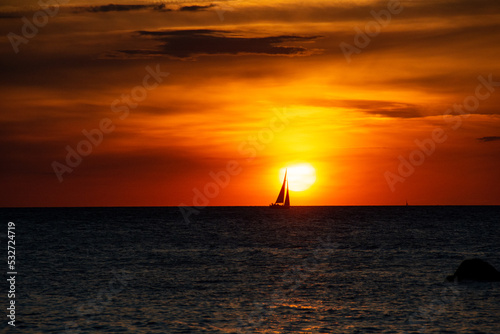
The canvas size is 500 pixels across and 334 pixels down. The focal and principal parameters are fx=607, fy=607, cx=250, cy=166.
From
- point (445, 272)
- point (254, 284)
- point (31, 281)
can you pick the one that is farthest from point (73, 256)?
point (445, 272)

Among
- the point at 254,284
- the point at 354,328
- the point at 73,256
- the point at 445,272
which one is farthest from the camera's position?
the point at 73,256

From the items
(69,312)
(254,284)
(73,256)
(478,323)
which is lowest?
(478,323)

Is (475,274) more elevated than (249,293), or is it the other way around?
(475,274)

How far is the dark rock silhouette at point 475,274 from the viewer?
49.2m

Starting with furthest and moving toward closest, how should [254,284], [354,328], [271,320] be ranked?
[254,284], [271,320], [354,328]

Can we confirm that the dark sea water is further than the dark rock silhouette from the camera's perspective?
No

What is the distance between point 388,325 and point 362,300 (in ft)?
24.9

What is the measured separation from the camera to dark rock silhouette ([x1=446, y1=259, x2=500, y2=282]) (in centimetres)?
4922

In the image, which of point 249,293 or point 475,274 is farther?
point 475,274

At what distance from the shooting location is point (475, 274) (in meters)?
49.4

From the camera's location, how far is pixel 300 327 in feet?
108

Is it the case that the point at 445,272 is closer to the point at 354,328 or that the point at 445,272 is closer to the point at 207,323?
the point at 354,328

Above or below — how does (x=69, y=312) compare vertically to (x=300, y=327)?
above

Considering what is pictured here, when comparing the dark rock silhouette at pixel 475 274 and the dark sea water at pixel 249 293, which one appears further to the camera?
the dark rock silhouette at pixel 475 274
